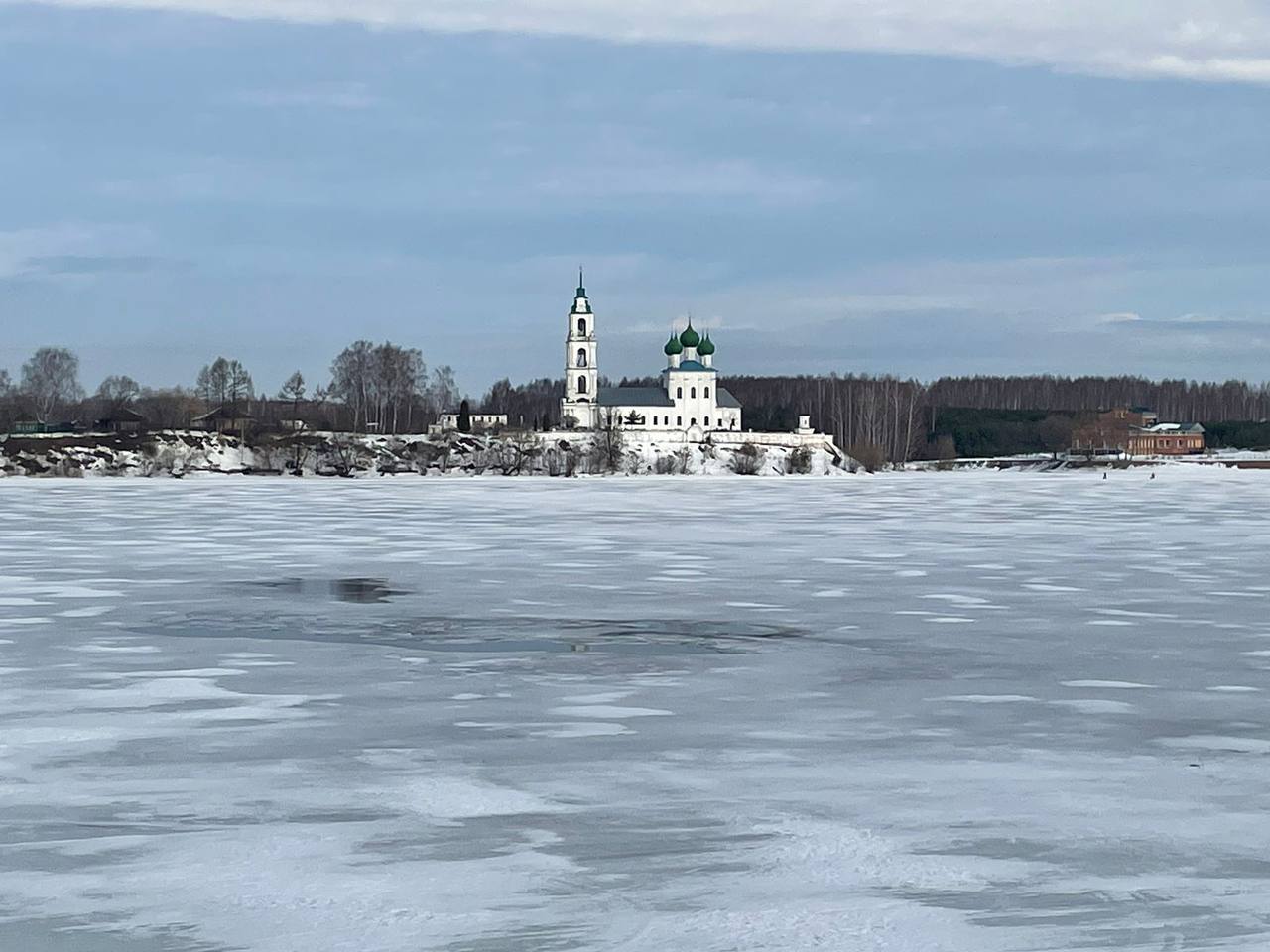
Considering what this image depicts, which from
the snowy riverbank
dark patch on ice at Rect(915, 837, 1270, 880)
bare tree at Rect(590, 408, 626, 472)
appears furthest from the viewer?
bare tree at Rect(590, 408, 626, 472)

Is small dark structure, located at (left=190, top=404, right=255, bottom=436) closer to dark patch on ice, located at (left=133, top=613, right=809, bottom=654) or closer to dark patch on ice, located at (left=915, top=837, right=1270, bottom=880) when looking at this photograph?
dark patch on ice, located at (left=133, top=613, right=809, bottom=654)

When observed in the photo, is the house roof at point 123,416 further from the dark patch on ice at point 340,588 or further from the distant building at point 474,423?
the dark patch on ice at point 340,588

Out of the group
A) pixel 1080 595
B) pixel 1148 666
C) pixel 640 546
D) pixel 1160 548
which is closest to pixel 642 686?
pixel 1148 666

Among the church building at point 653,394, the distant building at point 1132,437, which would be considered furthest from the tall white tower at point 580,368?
the distant building at point 1132,437

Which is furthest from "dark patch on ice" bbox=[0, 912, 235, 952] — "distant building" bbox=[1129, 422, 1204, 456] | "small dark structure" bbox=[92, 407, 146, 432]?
"distant building" bbox=[1129, 422, 1204, 456]

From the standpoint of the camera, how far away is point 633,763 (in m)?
7.45

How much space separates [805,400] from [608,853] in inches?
5548

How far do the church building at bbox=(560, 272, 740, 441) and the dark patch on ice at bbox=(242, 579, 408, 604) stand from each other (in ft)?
297

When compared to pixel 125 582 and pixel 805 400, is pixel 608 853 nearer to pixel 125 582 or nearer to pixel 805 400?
pixel 125 582

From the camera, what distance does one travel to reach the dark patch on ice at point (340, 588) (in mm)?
15047

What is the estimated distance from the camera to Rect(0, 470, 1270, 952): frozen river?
518 centimetres

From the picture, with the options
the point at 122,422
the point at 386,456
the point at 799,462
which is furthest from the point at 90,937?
the point at 122,422

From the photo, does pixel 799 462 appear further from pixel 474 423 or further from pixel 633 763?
pixel 633 763

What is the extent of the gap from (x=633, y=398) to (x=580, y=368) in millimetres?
4498
